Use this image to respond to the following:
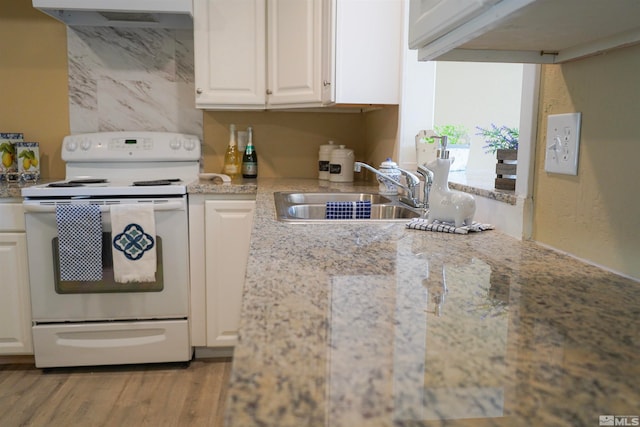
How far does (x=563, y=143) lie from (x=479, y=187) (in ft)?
1.48

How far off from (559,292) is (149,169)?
97.1 inches

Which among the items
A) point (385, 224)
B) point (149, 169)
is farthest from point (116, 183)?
point (385, 224)

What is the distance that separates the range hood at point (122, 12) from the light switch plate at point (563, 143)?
1932 millimetres

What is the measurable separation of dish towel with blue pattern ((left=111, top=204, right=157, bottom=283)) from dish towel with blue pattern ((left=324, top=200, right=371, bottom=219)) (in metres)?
0.90

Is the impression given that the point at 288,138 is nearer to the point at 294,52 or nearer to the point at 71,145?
the point at 294,52

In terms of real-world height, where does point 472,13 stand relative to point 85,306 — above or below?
above

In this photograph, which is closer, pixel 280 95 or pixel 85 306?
pixel 85 306

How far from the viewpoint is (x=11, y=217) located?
240 cm

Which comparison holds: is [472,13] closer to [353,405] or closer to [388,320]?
[388,320]

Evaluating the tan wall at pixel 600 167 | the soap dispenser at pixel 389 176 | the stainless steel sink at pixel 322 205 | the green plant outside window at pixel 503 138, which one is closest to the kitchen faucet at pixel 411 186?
the stainless steel sink at pixel 322 205

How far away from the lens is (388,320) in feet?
2.32

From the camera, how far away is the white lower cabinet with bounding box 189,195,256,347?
252 centimetres

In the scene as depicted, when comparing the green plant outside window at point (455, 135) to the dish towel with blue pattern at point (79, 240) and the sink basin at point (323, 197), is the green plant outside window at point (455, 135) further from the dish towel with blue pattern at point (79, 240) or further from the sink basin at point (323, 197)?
the dish towel with blue pattern at point (79, 240)

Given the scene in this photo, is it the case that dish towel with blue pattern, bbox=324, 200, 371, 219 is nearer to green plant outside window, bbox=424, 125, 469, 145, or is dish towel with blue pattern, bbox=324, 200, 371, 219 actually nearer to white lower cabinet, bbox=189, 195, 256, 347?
green plant outside window, bbox=424, 125, 469, 145
